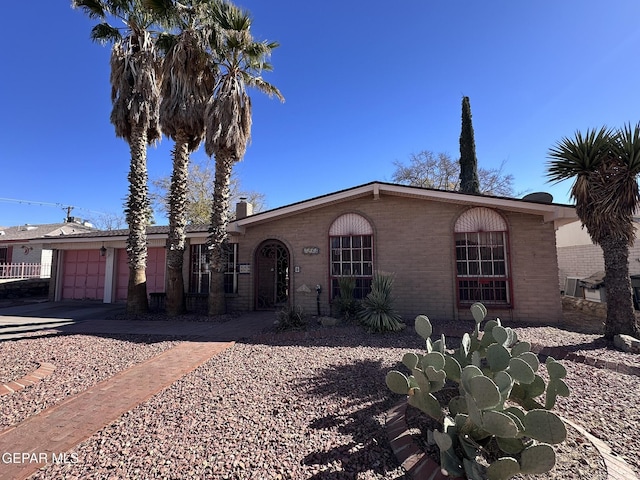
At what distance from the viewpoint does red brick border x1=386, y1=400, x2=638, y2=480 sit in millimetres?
2410

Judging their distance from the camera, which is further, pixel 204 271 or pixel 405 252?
pixel 204 271

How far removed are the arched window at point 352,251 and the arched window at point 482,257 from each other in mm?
2914

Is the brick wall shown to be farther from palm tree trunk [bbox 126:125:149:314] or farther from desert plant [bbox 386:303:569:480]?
desert plant [bbox 386:303:569:480]

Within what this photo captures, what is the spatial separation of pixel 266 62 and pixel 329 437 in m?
12.2

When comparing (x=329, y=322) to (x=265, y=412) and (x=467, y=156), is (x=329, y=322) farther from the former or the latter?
A: (x=467, y=156)

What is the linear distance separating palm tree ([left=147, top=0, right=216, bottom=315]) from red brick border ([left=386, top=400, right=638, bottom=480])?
31.0 feet

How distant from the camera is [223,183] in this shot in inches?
406

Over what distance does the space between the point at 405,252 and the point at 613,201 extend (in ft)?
16.7

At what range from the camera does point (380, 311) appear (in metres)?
7.83

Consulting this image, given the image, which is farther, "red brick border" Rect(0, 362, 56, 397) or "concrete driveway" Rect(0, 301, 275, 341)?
"concrete driveway" Rect(0, 301, 275, 341)

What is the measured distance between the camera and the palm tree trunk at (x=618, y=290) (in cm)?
621

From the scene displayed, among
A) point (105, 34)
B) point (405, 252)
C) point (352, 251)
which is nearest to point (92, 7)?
point (105, 34)

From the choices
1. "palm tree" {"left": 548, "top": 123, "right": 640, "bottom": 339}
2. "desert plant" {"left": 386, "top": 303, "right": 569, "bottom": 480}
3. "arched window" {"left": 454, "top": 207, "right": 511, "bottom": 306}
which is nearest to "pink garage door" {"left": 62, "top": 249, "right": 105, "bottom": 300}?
"arched window" {"left": 454, "top": 207, "right": 511, "bottom": 306}

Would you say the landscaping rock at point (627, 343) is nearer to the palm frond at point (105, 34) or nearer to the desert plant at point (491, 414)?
the desert plant at point (491, 414)
